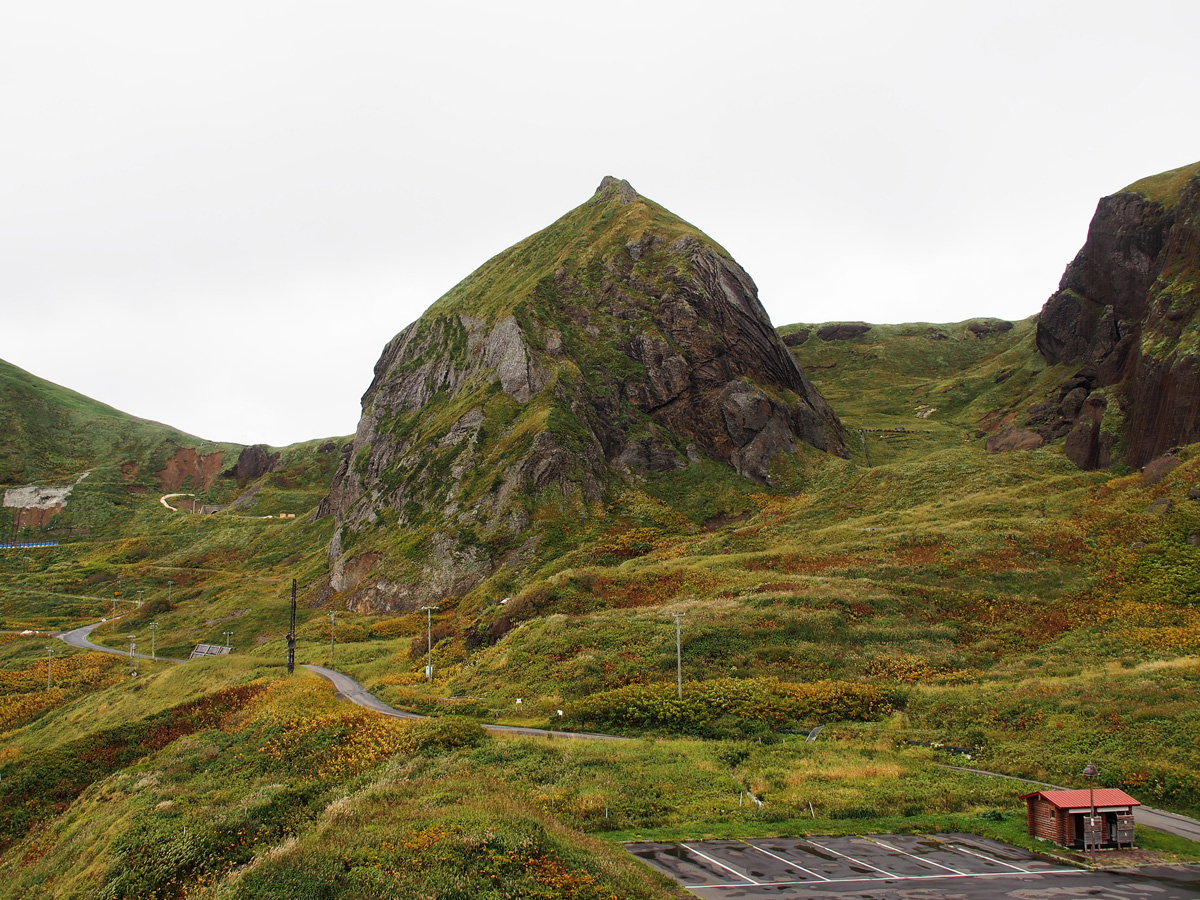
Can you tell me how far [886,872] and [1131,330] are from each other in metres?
84.6

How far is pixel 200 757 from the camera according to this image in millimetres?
34250

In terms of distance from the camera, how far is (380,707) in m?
47.0

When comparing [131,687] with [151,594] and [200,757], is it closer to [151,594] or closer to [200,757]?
[200,757]

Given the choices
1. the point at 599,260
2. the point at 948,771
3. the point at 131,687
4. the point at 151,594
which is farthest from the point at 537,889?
the point at 151,594

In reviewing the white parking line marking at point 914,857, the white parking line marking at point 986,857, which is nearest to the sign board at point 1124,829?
the white parking line marking at point 986,857

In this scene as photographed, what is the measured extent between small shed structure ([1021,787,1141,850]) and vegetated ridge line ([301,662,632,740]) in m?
19.6

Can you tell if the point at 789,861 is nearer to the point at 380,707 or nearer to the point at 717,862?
the point at 717,862

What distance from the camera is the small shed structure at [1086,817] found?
21.3m

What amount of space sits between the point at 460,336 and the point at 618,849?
349 ft

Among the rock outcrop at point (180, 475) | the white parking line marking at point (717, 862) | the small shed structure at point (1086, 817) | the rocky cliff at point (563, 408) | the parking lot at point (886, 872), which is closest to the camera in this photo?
the parking lot at point (886, 872)

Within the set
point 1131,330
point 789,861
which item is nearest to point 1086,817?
point 789,861

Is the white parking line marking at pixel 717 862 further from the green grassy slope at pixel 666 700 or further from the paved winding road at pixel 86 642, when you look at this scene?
the paved winding road at pixel 86 642

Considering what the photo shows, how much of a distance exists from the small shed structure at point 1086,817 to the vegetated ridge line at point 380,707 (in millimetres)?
19600

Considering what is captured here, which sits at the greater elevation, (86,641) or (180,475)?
(180,475)
